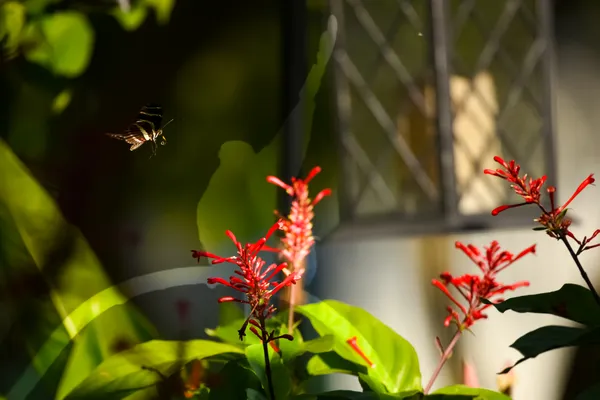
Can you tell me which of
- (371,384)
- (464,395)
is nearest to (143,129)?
(371,384)

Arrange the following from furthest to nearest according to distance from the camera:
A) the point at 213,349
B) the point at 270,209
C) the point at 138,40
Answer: the point at 270,209, the point at 138,40, the point at 213,349

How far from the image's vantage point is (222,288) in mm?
1130

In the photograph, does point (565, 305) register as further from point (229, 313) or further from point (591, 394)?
point (229, 313)

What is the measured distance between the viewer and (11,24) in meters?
1.01

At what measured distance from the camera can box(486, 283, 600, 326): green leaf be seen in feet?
2.46

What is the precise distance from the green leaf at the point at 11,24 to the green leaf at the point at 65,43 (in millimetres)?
28

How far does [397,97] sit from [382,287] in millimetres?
431

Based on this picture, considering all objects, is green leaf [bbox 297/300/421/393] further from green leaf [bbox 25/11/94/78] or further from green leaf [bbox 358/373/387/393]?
green leaf [bbox 25/11/94/78]

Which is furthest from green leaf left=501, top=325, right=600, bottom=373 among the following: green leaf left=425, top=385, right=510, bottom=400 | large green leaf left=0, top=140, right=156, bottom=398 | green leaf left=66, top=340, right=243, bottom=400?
large green leaf left=0, top=140, right=156, bottom=398

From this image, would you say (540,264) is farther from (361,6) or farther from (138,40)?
(138,40)

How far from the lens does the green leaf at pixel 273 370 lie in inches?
30.6

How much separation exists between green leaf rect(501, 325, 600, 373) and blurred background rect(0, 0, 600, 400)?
0.52 metres

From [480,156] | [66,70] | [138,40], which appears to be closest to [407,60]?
[480,156]

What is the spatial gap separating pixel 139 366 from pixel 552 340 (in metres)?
0.60
